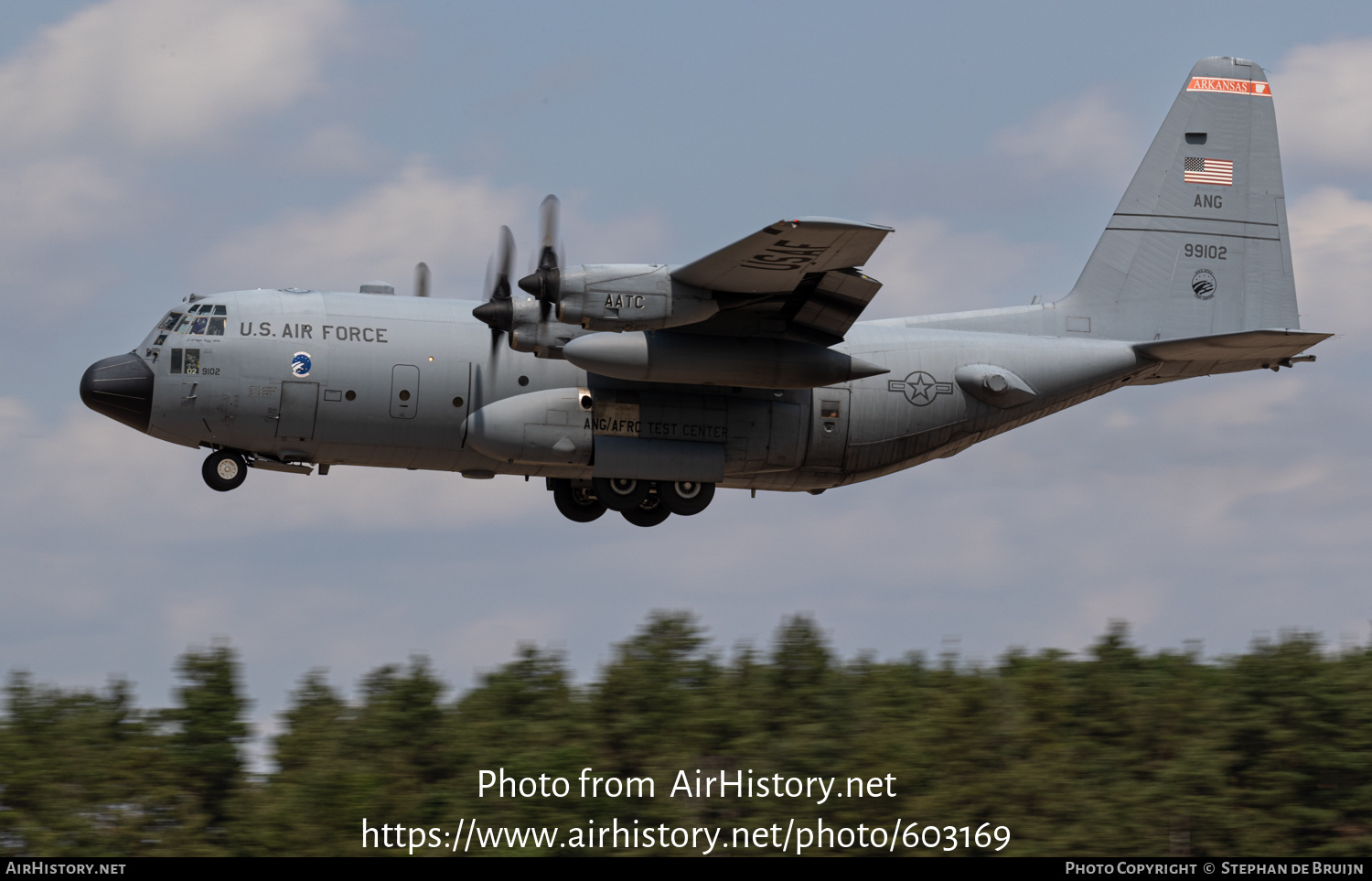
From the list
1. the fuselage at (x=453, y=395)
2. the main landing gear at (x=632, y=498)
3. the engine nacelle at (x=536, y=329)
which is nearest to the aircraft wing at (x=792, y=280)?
the fuselage at (x=453, y=395)

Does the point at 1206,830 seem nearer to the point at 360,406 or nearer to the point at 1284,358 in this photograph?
the point at 1284,358

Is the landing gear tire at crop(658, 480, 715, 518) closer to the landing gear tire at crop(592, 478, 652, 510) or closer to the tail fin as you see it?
the landing gear tire at crop(592, 478, 652, 510)

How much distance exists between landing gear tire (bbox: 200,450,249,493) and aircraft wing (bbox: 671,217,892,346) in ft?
26.1

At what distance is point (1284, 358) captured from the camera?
27859 millimetres

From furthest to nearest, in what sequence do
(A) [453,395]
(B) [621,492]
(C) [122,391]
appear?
(B) [621,492] → (A) [453,395] → (C) [122,391]

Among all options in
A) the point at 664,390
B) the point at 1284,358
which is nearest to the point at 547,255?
the point at 664,390

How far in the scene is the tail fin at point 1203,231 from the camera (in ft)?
97.0

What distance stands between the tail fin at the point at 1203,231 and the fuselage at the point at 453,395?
3.50 m

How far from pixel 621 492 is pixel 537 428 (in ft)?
6.86

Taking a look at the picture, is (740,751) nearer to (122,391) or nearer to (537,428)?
(537,428)

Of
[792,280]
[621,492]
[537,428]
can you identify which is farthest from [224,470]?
[792,280]

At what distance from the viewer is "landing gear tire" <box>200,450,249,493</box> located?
25.4 meters

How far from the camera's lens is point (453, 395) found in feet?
82.8

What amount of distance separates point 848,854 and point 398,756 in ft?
28.0
